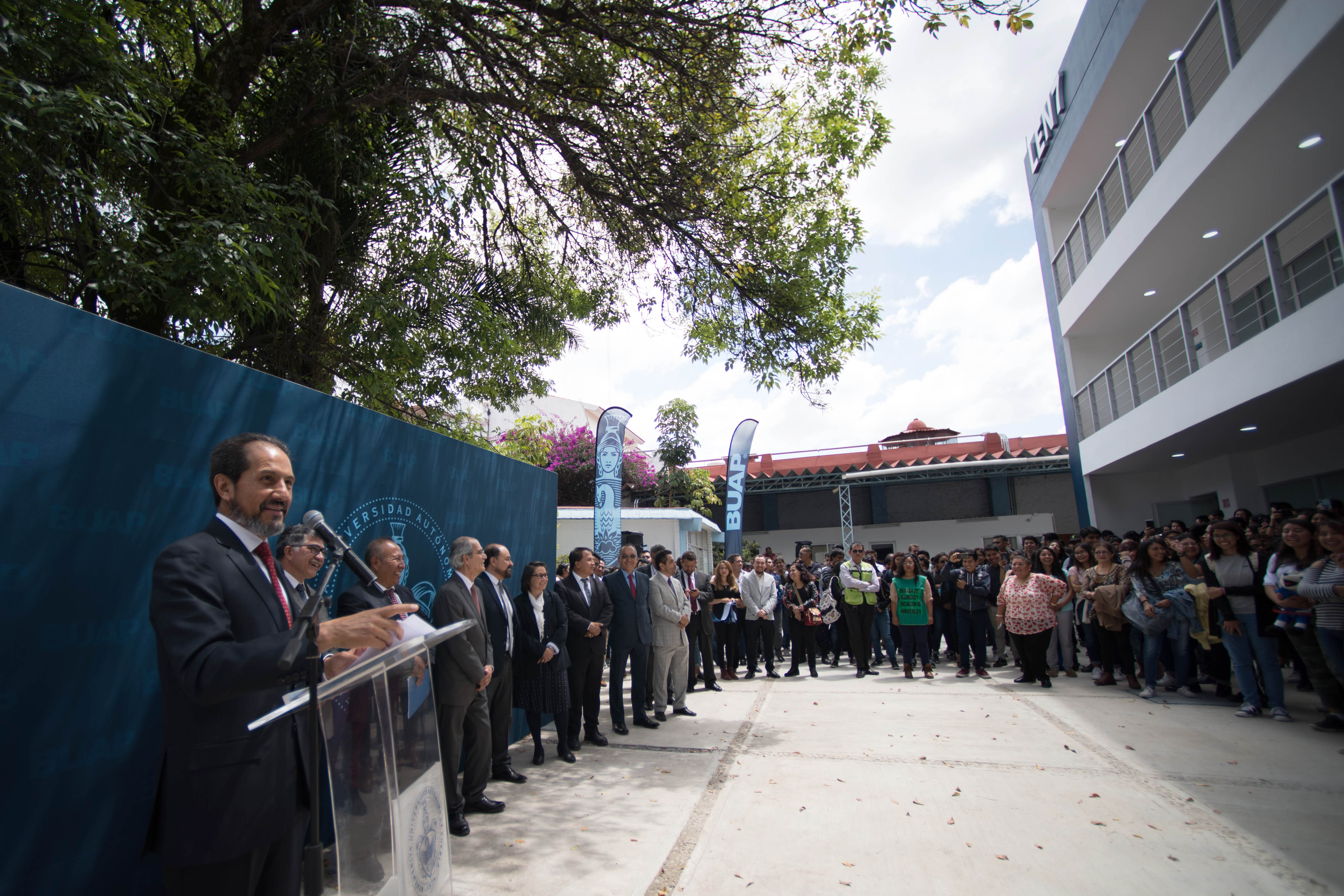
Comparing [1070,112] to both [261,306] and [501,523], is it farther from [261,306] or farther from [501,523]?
[261,306]

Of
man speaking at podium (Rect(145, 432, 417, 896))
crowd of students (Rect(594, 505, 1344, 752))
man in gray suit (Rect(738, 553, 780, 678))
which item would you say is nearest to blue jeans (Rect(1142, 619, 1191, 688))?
crowd of students (Rect(594, 505, 1344, 752))

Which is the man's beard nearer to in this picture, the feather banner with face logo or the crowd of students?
the crowd of students

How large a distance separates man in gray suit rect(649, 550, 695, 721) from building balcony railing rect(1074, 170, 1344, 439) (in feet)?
24.9

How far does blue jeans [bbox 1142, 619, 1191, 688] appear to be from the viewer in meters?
7.11

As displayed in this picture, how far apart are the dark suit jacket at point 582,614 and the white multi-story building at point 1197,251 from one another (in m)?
7.90

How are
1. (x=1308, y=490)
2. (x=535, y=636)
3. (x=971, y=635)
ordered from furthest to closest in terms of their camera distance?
1. (x=1308, y=490)
2. (x=971, y=635)
3. (x=535, y=636)

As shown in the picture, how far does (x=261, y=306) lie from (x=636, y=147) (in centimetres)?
405

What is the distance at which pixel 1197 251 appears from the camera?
11.5 metres

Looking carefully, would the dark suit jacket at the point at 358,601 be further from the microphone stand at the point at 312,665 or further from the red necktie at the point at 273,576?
the microphone stand at the point at 312,665

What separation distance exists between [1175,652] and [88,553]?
9110mm

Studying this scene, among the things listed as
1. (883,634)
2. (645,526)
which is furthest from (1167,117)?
(645,526)

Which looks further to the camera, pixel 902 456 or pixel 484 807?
pixel 902 456

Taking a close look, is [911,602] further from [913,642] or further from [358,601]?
[358,601]

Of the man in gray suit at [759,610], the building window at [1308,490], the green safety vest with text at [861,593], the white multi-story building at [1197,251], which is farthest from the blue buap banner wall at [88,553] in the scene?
the building window at [1308,490]
